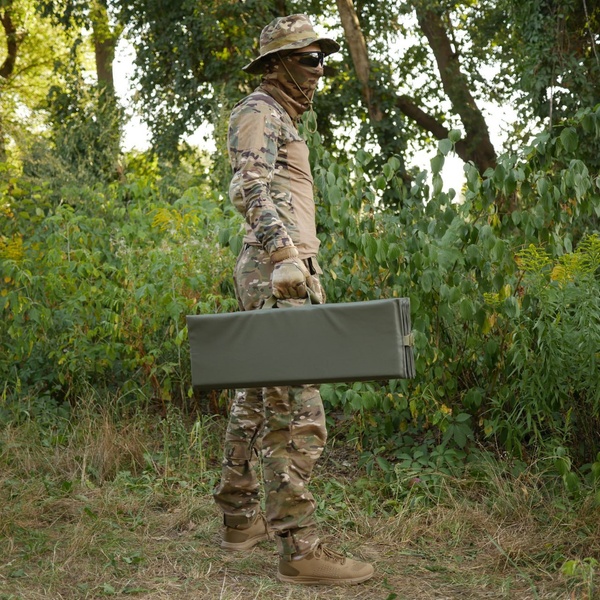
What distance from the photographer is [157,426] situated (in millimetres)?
5348

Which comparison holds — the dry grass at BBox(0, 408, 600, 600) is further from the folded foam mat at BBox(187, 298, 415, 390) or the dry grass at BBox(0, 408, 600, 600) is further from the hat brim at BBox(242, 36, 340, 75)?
the hat brim at BBox(242, 36, 340, 75)

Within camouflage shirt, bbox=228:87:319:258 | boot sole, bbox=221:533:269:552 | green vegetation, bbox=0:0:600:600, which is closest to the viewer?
camouflage shirt, bbox=228:87:319:258

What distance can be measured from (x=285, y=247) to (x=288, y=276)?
0.10 m

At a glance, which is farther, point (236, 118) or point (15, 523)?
point (15, 523)

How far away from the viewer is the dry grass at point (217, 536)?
333 centimetres

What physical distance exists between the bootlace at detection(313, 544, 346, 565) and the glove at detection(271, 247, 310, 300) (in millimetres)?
954

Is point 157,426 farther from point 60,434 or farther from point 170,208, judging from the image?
point 170,208

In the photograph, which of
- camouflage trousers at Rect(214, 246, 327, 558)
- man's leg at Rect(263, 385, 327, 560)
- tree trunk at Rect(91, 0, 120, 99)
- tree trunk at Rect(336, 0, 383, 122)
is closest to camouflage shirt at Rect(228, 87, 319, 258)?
camouflage trousers at Rect(214, 246, 327, 558)

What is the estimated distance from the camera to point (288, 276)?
3.12 metres

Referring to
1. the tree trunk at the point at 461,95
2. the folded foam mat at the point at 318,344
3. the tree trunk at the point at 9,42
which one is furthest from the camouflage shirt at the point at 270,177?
the tree trunk at the point at 9,42

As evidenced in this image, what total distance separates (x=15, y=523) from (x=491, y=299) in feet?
7.77

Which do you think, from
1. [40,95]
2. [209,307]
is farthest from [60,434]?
[40,95]

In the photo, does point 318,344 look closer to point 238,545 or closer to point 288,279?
point 288,279

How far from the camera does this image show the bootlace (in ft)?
11.0
